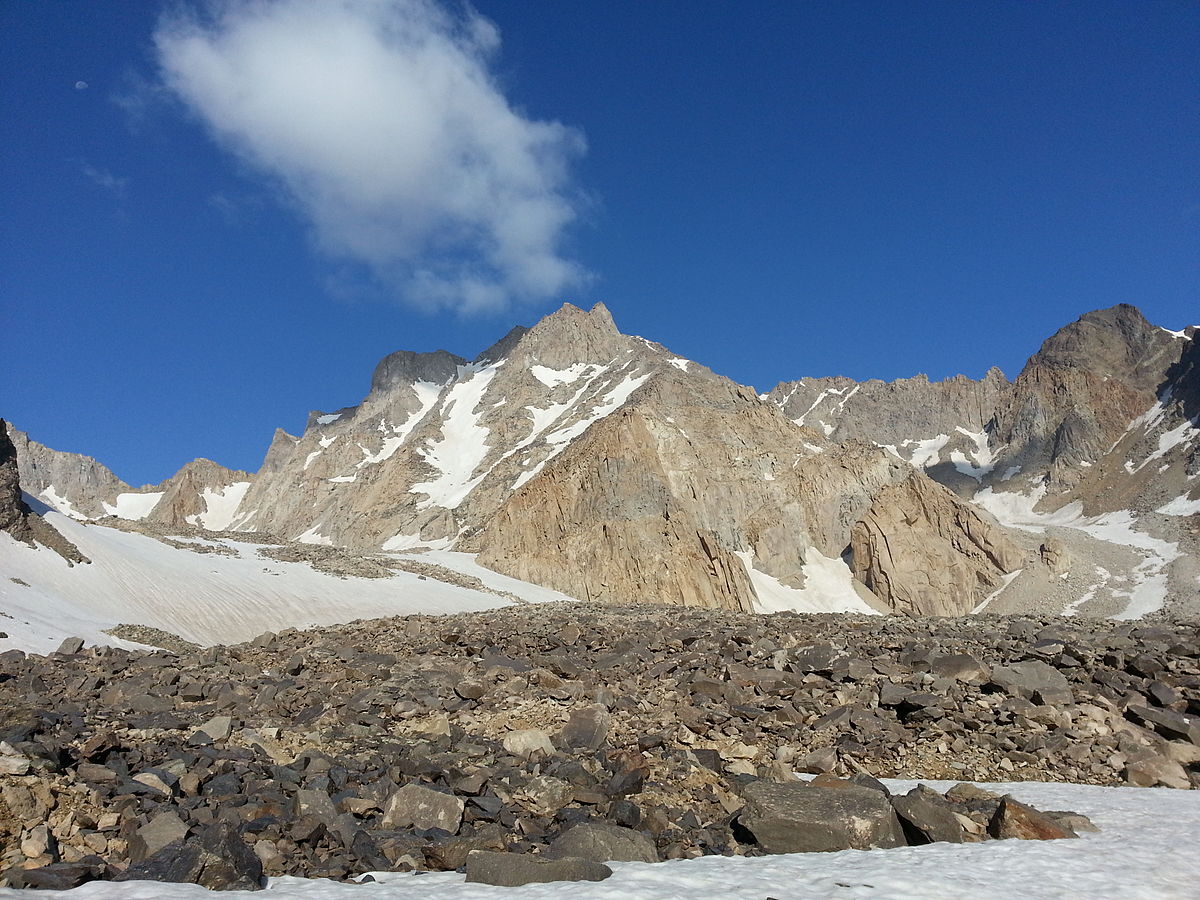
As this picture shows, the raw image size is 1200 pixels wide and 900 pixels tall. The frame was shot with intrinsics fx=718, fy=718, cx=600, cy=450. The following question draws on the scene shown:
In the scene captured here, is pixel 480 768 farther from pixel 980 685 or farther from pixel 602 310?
pixel 602 310

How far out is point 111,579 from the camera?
79.8 ft

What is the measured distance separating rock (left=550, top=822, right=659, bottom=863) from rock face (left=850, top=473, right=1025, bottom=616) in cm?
7294

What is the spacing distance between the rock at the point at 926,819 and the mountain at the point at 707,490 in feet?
136

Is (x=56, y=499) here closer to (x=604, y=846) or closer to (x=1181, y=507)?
(x=604, y=846)

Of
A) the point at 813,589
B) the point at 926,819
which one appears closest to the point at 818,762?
the point at 926,819

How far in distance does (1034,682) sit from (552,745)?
7.22 metres

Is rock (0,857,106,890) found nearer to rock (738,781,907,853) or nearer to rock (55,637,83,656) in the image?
rock (738,781,907,853)

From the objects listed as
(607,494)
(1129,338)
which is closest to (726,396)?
(607,494)

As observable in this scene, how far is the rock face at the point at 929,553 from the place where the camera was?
72375mm

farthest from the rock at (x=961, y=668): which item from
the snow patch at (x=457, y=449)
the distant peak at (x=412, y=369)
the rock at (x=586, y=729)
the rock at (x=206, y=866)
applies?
the distant peak at (x=412, y=369)

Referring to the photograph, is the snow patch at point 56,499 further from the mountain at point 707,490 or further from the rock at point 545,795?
the rock at point 545,795

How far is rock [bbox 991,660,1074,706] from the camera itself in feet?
32.7

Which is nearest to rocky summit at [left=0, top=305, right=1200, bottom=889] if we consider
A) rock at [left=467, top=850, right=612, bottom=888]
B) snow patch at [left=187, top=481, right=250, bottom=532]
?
rock at [left=467, top=850, right=612, bottom=888]

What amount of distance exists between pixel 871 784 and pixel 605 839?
10.1ft
